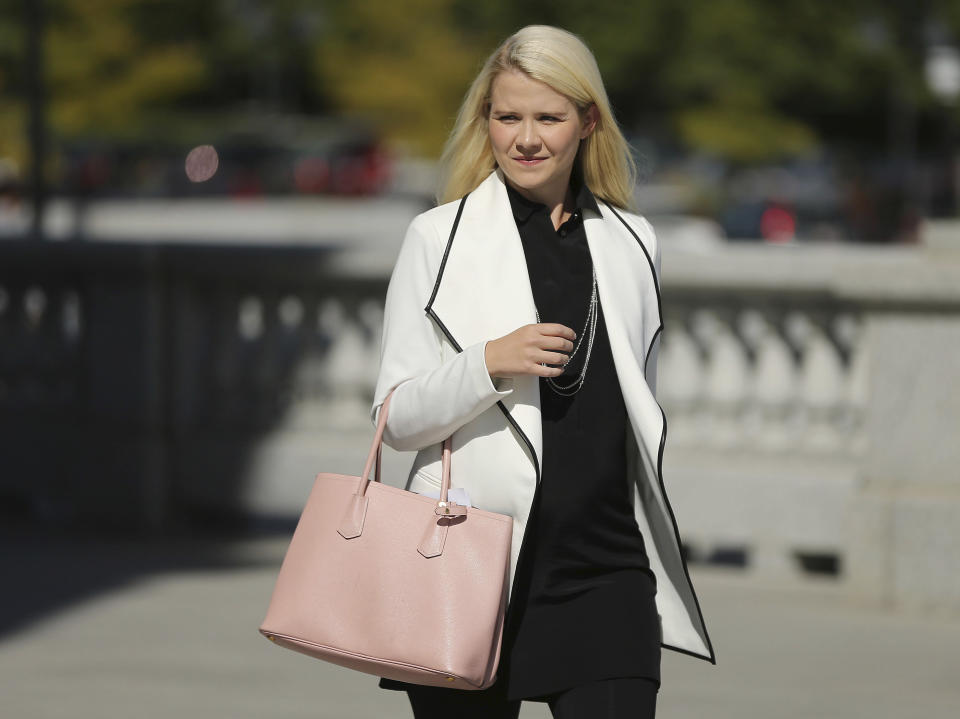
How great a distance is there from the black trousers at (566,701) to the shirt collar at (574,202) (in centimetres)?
90

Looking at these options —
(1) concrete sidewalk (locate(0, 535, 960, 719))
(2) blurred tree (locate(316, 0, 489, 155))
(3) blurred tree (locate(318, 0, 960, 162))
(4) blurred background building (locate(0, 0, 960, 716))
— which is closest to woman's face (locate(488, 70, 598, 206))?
(4) blurred background building (locate(0, 0, 960, 716))

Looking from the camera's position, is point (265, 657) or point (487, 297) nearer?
point (487, 297)

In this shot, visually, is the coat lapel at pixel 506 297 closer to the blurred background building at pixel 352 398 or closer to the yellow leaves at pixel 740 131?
the blurred background building at pixel 352 398

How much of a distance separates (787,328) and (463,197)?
4.46m

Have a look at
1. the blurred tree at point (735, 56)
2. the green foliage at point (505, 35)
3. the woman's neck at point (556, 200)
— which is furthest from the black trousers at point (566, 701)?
the blurred tree at point (735, 56)

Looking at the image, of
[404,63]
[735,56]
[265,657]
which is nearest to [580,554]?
[265,657]

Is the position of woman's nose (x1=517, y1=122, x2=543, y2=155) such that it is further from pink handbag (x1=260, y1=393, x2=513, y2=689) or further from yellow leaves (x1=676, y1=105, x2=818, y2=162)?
yellow leaves (x1=676, y1=105, x2=818, y2=162)

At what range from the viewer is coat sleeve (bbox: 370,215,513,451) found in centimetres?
296

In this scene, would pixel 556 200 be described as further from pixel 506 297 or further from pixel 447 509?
pixel 447 509

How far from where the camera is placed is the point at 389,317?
123 inches

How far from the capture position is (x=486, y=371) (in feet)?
9.59

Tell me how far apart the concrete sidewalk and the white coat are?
2.41m

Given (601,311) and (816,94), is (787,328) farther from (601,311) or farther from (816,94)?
(816,94)

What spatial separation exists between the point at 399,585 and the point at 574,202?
87 cm
